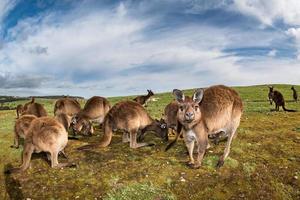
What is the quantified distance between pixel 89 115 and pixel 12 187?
7.46m

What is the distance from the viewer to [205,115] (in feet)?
42.0

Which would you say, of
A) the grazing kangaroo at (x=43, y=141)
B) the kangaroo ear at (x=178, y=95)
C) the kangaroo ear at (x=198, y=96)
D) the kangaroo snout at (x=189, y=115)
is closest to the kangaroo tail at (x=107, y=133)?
the grazing kangaroo at (x=43, y=141)

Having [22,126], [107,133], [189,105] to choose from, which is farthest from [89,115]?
[189,105]

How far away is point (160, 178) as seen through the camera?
11.9 m

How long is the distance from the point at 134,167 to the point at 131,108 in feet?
11.2

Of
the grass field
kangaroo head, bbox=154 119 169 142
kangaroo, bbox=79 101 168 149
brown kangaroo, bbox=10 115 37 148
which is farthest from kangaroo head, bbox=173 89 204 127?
brown kangaroo, bbox=10 115 37 148

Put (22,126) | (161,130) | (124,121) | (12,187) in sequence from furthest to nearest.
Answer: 1. (161,130)
2. (124,121)
3. (22,126)
4. (12,187)

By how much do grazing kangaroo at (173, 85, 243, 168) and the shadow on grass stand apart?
19.2ft

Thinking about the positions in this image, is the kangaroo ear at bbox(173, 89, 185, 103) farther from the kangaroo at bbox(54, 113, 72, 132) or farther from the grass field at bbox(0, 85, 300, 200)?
the kangaroo at bbox(54, 113, 72, 132)

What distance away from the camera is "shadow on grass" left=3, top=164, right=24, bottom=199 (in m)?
11.1

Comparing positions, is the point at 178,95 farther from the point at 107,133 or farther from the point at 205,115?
the point at 107,133

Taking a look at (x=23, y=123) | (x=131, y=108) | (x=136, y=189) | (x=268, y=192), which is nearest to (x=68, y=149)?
(x=23, y=123)

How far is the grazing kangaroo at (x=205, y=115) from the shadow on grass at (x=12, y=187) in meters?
5.87

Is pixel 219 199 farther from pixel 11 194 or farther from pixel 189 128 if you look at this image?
pixel 11 194
